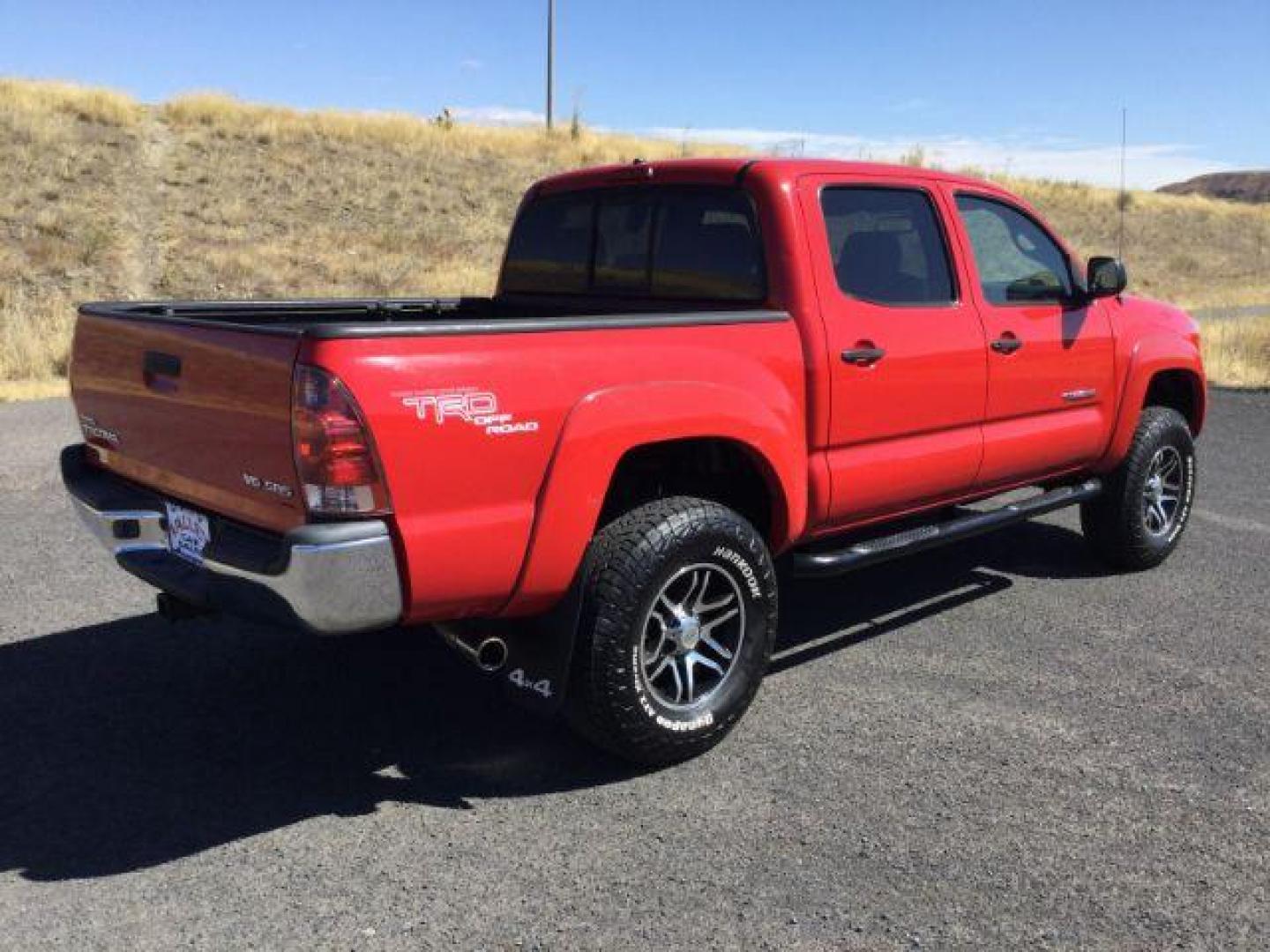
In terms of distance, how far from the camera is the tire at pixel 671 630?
3.42 meters

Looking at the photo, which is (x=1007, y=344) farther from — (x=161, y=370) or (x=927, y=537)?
(x=161, y=370)

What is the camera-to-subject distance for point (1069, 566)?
5996mm

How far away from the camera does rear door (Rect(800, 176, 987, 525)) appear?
162 inches

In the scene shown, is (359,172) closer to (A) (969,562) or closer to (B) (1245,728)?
(A) (969,562)

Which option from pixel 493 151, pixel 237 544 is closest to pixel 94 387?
pixel 237 544

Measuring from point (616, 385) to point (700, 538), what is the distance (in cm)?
57

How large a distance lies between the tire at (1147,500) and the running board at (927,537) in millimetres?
211

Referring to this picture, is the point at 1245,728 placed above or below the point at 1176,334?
below

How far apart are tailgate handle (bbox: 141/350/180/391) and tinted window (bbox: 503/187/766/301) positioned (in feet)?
6.00

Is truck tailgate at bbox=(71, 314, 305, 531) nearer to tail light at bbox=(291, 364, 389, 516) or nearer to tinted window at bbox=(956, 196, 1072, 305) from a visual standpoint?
tail light at bbox=(291, 364, 389, 516)

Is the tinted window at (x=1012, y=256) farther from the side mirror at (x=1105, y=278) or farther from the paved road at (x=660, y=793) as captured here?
the paved road at (x=660, y=793)

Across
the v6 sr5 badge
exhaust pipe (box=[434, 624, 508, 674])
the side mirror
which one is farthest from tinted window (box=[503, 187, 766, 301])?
the side mirror

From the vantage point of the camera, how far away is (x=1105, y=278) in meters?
5.19

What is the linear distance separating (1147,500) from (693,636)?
3305mm
